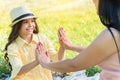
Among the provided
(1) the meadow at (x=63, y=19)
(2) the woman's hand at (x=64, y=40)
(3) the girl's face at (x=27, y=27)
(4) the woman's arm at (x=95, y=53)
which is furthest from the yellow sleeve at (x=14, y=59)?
(1) the meadow at (x=63, y=19)

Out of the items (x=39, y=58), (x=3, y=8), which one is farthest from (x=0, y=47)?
(x=39, y=58)

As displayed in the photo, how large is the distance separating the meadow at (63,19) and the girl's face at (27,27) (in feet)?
7.82

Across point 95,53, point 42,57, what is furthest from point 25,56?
point 95,53

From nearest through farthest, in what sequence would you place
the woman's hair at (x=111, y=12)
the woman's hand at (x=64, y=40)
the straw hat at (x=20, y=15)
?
the woman's hair at (x=111, y=12) < the woman's hand at (x=64, y=40) < the straw hat at (x=20, y=15)

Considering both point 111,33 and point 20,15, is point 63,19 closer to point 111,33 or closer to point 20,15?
point 20,15

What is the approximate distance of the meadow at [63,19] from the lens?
754 centimetres

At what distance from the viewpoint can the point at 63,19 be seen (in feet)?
27.2

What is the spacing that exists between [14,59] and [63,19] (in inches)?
154

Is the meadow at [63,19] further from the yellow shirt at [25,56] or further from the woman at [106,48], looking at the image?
the woman at [106,48]

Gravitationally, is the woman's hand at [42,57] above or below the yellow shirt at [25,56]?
above

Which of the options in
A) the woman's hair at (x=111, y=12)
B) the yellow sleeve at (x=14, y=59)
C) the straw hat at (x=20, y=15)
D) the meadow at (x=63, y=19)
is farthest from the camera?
the meadow at (x=63, y=19)

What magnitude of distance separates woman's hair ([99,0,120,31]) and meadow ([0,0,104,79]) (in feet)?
14.0

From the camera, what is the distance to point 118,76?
2846 millimetres

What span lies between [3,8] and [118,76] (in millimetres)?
6067
